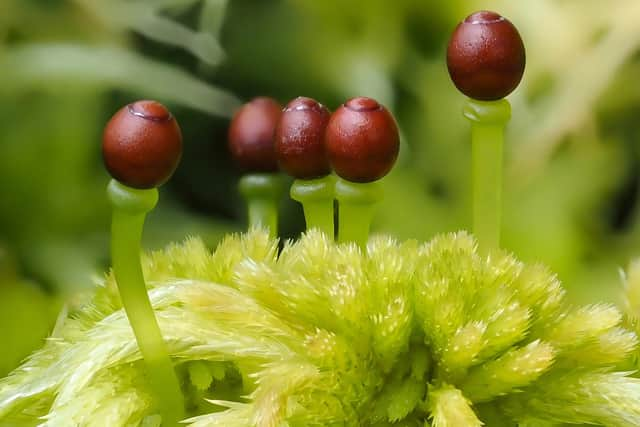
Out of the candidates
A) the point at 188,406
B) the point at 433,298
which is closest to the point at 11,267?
the point at 188,406

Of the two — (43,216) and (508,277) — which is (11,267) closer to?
(43,216)

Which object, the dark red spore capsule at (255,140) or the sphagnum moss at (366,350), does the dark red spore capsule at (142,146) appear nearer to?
the sphagnum moss at (366,350)

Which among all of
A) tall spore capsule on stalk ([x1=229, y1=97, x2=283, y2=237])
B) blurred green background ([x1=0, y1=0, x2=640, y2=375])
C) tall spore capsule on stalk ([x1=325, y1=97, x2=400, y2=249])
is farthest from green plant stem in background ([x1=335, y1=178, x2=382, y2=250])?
blurred green background ([x1=0, y1=0, x2=640, y2=375])

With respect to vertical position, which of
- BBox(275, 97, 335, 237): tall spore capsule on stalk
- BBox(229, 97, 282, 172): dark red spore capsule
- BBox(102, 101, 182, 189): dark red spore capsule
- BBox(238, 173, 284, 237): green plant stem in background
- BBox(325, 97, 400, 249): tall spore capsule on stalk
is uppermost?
BBox(229, 97, 282, 172): dark red spore capsule

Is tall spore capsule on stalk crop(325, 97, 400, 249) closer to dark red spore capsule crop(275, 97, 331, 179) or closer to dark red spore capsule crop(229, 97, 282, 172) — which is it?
dark red spore capsule crop(275, 97, 331, 179)

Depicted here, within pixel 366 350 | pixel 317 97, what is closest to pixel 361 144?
pixel 366 350
